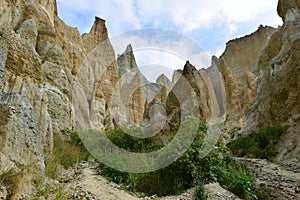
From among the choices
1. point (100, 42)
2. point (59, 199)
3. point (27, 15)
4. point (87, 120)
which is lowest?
point (59, 199)

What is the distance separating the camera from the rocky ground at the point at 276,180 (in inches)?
211

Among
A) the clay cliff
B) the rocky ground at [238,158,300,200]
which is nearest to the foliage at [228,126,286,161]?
the clay cliff

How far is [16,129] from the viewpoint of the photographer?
3.83 metres

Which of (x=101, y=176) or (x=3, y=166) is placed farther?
(x=101, y=176)

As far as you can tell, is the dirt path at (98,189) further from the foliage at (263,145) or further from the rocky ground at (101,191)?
the foliage at (263,145)

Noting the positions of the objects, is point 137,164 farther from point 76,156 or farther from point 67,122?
point 67,122

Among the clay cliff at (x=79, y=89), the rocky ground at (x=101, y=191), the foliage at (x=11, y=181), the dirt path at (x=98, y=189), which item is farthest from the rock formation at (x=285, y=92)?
the foliage at (x=11, y=181)

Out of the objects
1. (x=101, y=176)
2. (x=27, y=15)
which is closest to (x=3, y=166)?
(x=101, y=176)

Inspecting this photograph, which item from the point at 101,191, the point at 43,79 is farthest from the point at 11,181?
the point at 43,79

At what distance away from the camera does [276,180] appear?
6.18 metres

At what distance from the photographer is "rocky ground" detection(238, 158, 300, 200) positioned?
5371 mm

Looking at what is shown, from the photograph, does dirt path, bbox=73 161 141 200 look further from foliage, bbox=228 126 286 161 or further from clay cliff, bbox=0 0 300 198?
foliage, bbox=228 126 286 161

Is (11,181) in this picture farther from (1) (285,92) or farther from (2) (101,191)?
(1) (285,92)

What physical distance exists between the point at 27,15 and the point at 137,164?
1002cm
